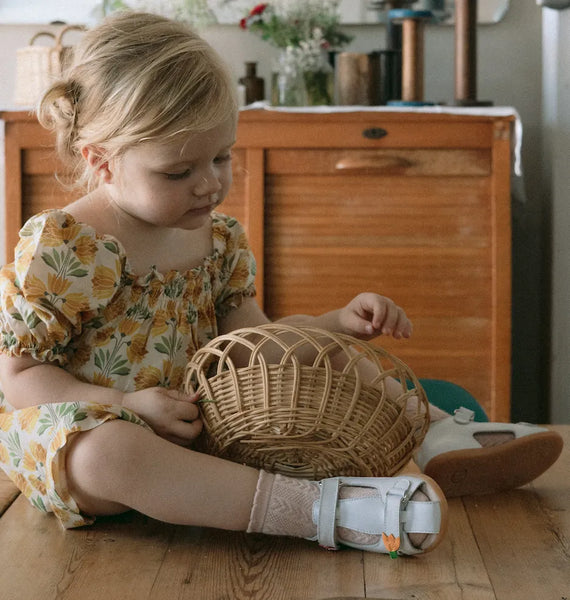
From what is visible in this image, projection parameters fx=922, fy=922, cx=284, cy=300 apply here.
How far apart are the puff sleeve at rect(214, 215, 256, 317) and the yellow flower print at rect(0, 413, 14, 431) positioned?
1.26 ft

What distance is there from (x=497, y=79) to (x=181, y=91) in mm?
1597

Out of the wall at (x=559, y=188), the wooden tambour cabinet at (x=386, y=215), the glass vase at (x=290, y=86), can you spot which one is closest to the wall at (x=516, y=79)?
the wall at (x=559, y=188)

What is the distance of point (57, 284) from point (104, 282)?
0.06 metres

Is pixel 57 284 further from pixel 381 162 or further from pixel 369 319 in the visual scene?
pixel 381 162

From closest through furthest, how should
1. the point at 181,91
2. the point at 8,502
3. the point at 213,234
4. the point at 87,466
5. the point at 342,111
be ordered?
1. the point at 87,466
2. the point at 181,91
3. the point at 8,502
4. the point at 213,234
5. the point at 342,111

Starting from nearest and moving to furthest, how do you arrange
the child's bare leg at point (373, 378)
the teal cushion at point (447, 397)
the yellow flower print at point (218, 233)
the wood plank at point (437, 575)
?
the wood plank at point (437, 575)
the child's bare leg at point (373, 378)
the yellow flower print at point (218, 233)
the teal cushion at point (447, 397)

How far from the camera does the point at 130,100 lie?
121 centimetres

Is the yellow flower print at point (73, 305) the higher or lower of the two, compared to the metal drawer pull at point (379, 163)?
lower

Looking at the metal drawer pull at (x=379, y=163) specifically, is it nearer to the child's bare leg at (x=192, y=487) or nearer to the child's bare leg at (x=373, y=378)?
the child's bare leg at (x=373, y=378)

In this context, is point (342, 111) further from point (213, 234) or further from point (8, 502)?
point (8, 502)

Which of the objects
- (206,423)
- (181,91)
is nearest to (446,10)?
(181,91)

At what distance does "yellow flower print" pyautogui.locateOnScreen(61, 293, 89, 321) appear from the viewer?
3.92 feet

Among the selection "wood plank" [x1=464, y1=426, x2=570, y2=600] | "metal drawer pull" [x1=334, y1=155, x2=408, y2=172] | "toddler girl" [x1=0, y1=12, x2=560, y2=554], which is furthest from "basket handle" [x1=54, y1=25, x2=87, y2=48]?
"wood plank" [x1=464, y1=426, x2=570, y2=600]

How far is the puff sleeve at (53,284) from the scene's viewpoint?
1.18m
